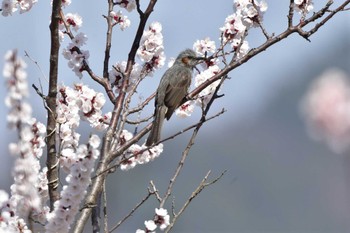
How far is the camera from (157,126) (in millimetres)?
6082

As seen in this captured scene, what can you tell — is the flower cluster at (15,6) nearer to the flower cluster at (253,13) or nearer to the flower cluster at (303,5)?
the flower cluster at (253,13)

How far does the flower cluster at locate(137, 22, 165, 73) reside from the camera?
5832mm

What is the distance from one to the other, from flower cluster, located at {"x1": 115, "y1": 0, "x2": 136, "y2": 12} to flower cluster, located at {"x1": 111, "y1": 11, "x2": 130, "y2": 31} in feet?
0.36

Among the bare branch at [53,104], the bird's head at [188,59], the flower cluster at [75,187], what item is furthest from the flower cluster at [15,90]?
the bird's head at [188,59]

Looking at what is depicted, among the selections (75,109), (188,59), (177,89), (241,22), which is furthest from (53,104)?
(188,59)

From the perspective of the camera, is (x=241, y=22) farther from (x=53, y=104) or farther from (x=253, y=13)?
(x=53, y=104)

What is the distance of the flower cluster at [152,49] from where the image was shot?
5.83m

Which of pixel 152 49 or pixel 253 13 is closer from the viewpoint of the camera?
pixel 253 13

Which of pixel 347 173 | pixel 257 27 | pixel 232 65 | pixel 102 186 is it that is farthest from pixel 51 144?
pixel 347 173

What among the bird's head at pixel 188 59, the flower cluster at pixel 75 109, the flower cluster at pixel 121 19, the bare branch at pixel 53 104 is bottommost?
the bare branch at pixel 53 104

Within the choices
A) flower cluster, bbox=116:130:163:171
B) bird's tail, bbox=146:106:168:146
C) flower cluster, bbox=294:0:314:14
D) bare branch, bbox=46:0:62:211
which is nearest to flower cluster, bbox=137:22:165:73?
bird's tail, bbox=146:106:168:146

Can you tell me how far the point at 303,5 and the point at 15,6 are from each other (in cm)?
196

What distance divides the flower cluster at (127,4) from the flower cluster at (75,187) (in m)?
2.08

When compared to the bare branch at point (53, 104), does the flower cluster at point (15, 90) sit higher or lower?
lower
